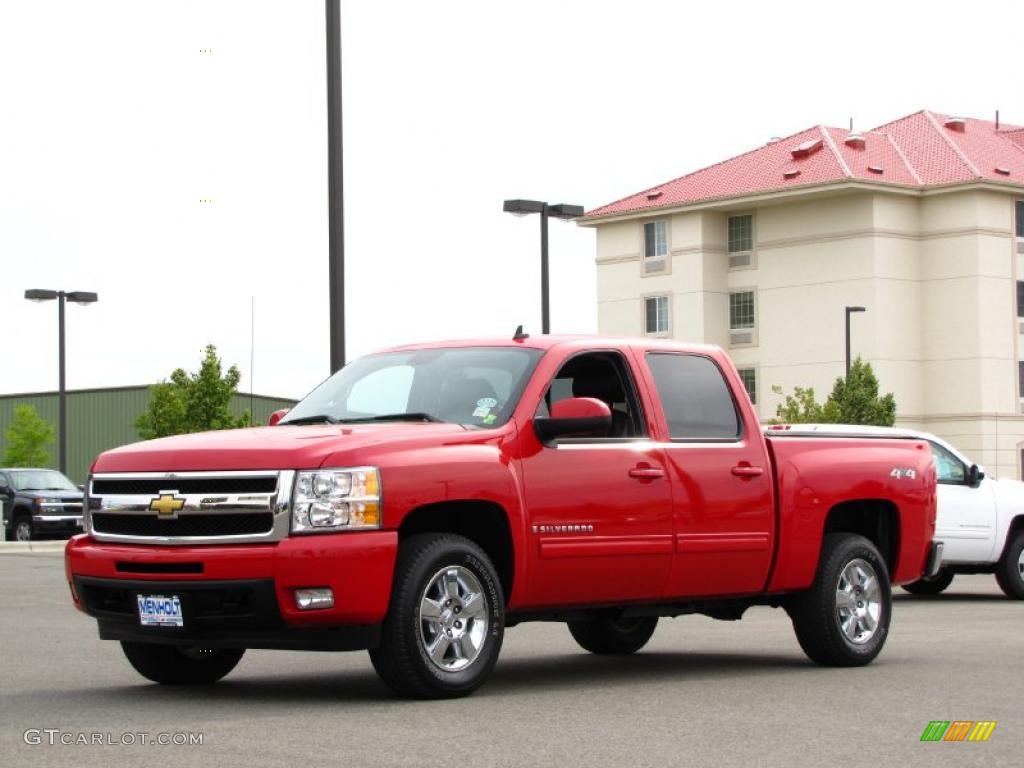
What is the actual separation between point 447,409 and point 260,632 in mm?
1874

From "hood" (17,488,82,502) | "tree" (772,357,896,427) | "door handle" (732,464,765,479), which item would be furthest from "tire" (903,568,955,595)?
"tree" (772,357,896,427)

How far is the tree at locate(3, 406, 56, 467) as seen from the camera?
7538 centimetres

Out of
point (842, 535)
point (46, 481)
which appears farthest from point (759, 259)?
point (842, 535)

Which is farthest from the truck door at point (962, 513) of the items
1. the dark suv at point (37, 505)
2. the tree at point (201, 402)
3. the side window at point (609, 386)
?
the tree at point (201, 402)

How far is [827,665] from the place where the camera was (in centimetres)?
1295

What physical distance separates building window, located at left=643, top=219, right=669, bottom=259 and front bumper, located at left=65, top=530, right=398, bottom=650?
79.7 meters

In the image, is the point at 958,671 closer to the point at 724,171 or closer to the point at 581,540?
the point at 581,540

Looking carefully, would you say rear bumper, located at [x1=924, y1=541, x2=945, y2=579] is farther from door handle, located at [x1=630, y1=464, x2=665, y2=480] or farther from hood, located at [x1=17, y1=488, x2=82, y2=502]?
hood, located at [x1=17, y1=488, x2=82, y2=502]

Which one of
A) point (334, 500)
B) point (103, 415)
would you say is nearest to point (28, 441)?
point (103, 415)

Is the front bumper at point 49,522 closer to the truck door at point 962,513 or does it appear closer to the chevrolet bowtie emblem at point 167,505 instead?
the truck door at point 962,513

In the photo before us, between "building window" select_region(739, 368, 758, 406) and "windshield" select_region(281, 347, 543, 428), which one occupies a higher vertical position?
"building window" select_region(739, 368, 758, 406)

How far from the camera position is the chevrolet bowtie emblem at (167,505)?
10.3 metres

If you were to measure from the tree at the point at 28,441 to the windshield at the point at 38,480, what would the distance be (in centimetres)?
3001

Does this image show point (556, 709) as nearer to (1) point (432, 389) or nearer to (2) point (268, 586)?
(2) point (268, 586)
